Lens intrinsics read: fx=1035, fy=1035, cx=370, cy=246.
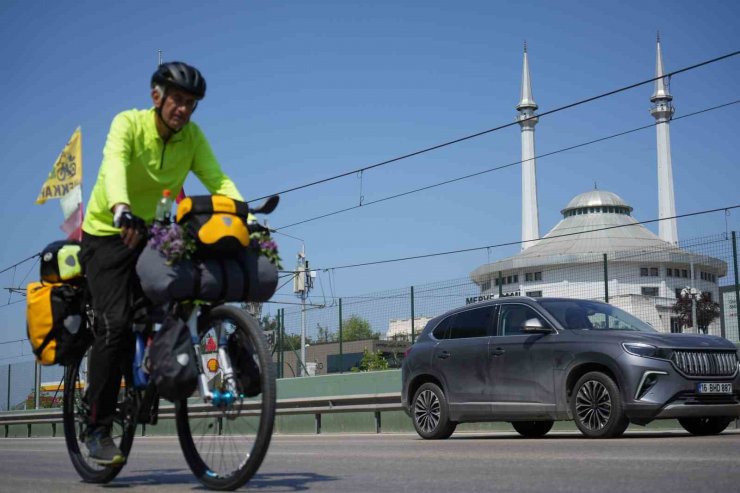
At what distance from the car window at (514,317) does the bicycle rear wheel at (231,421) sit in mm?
7482

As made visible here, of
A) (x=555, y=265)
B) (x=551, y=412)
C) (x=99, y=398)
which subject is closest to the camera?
(x=99, y=398)

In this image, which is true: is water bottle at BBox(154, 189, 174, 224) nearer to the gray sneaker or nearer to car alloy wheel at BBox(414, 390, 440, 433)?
the gray sneaker

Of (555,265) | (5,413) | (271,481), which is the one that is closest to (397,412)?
(271,481)

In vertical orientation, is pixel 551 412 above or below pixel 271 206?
below

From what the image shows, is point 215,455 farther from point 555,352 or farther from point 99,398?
point 555,352

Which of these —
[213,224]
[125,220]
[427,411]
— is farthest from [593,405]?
[125,220]

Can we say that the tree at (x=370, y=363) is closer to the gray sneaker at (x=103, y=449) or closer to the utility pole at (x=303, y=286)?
the utility pole at (x=303, y=286)

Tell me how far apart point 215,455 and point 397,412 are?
12.9 metres

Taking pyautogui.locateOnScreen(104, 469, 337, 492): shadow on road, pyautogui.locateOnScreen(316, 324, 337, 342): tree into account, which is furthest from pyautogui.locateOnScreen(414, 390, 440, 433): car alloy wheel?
pyautogui.locateOnScreen(316, 324, 337, 342): tree

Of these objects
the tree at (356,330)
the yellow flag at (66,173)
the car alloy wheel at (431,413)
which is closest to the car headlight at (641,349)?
the car alloy wheel at (431,413)

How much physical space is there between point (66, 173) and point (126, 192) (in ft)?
58.6

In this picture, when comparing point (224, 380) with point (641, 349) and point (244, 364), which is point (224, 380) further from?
point (641, 349)

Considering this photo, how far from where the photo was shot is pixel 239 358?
16.5 ft

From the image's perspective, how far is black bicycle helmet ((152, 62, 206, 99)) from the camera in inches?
205
